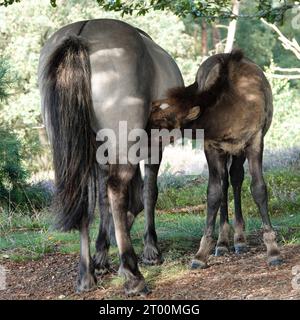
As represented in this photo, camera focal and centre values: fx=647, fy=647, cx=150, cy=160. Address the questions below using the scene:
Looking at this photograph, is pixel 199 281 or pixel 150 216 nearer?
pixel 199 281

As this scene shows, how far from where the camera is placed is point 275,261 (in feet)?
18.4

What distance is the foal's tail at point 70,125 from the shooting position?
5.14 metres

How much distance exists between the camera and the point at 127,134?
520 centimetres

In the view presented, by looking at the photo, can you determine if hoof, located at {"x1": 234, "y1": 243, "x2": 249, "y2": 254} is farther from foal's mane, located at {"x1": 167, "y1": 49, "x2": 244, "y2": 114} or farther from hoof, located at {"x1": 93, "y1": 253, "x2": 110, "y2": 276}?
foal's mane, located at {"x1": 167, "y1": 49, "x2": 244, "y2": 114}

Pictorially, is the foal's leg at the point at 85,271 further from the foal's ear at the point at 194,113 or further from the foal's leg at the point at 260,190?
the foal's leg at the point at 260,190

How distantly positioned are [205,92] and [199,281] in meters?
1.61

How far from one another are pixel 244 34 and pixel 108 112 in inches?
1344

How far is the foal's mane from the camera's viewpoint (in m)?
5.46

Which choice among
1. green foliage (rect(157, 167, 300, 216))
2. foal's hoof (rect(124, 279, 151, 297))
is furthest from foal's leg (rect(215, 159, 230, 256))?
green foliage (rect(157, 167, 300, 216))

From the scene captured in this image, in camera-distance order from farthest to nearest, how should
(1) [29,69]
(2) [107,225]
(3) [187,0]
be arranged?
1. (1) [29,69]
2. (3) [187,0]
3. (2) [107,225]

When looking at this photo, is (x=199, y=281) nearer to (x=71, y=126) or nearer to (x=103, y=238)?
(x=103, y=238)

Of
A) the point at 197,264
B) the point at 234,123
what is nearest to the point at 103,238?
the point at 197,264

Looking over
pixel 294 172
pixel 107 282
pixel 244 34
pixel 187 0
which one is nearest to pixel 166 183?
pixel 294 172

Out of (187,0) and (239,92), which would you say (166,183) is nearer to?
(187,0)
